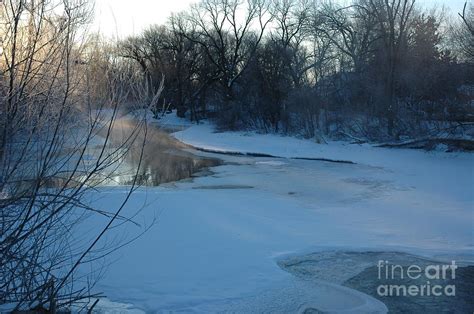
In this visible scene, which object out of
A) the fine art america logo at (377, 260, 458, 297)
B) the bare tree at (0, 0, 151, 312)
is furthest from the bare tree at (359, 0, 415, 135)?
the bare tree at (0, 0, 151, 312)

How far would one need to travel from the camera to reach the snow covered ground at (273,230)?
6508mm

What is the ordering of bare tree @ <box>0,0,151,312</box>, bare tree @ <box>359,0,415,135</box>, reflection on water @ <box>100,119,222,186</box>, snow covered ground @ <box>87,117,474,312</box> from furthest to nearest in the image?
1. bare tree @ <box>359,0,415,135</box>
2. reflection on water @ <box>100,119,222,186</box>
3. snow covered ground @ <box>87,117,474,312</box>
4. bare tree @ <box>0,0,151,312</box>

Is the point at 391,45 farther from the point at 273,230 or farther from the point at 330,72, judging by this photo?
the point at 273,230

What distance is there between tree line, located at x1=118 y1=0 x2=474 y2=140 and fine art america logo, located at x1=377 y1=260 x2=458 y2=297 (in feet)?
14.5

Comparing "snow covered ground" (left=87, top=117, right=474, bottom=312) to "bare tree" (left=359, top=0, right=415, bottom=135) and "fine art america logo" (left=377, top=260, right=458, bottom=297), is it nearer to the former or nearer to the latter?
"fine art america logo" (left=377, top=260, right=458, bottom=297)

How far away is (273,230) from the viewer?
9711 mm

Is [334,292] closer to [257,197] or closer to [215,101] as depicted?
[257,197]

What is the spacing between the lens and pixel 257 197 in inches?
525

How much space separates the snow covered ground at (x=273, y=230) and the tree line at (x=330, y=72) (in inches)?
115

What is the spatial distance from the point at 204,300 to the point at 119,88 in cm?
303

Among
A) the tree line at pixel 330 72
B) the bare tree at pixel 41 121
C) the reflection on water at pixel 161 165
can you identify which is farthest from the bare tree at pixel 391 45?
the bare tree at pixel 41 121

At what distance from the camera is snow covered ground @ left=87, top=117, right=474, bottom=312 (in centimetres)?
651

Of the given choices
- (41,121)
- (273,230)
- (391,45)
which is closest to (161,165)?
(273,230)

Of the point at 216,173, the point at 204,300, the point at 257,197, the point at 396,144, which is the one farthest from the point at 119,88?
the point at 396,144
